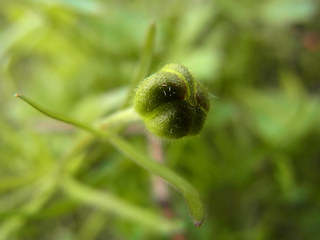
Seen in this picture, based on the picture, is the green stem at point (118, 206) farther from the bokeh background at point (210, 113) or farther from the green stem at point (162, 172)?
the green stem at point (162, 172)

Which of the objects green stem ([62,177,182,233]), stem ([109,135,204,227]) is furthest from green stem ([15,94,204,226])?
green stem ([62,177,182,233])

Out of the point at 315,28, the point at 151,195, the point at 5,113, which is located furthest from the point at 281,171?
the point at 5,113

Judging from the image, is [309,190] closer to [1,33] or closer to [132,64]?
[132,64]

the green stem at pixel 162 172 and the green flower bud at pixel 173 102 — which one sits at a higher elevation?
the green flower bud at pixel 173 102

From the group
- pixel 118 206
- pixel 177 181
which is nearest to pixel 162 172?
pixel 177 181

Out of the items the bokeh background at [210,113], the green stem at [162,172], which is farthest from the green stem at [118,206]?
the green stem at [162,172]

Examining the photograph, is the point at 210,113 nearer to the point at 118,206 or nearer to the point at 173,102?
the point at 118,206
